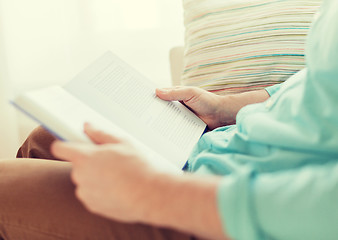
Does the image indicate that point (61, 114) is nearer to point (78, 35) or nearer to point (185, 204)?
point (185, 204)

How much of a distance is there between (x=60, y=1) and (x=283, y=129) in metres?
1.25

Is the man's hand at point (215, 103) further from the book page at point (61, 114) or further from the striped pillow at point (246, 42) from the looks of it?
the book page at point (61, 114)

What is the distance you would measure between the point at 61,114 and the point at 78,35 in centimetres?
112

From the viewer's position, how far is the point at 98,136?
1.52 feet

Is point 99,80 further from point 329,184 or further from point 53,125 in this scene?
point 329,184

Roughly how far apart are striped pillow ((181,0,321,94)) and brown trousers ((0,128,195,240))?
0.57 meters

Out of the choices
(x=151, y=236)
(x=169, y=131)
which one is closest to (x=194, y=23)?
A: (x=169, y=131)

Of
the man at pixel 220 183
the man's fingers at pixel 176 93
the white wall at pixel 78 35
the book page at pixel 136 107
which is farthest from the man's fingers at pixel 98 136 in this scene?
the white wall at pixel 78 35

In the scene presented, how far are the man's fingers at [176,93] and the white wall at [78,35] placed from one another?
811mm

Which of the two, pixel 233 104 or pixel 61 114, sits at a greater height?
pixel 61 114

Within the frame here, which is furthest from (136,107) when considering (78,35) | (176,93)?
(78,35)

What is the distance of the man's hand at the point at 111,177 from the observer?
1.31 ft

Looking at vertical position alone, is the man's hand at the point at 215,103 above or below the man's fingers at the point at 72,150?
below

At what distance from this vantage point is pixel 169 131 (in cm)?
68
